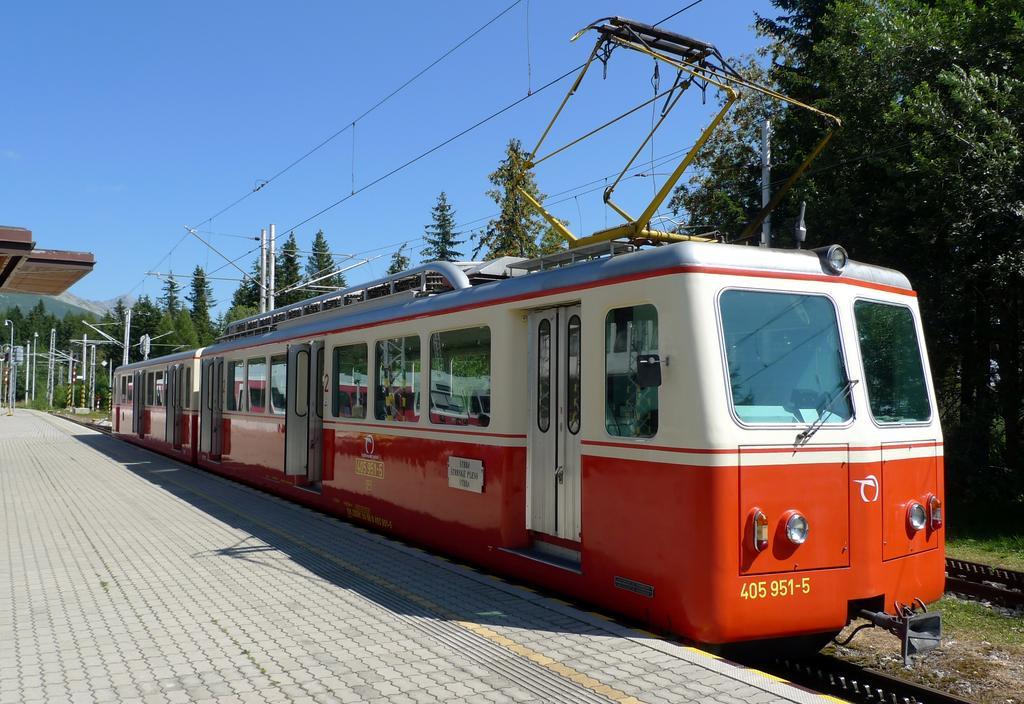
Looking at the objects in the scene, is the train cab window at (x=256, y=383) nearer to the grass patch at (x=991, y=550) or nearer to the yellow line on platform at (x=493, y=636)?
the yellow line on platform at (x=493, y=636)

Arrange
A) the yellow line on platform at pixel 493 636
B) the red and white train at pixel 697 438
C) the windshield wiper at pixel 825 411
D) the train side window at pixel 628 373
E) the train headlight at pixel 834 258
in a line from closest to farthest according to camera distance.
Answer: the yellow line on platform at pixel 493 636 → the red and white train at pixel 697 438 → the windshield wiper at pixel 825 411 → the train side window at pixel 628 373 → the train headlight at pixel 834 258

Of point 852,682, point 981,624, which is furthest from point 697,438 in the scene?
point 981,624

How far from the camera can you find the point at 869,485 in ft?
19.8

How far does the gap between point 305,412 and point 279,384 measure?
981mm

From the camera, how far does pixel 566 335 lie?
23.7 ft

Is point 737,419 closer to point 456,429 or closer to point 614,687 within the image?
point 614,687

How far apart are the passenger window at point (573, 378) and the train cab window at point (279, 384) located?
6718mm

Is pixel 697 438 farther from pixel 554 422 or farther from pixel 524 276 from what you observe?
pixel 524 276

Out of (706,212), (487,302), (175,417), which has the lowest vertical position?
(175,417)

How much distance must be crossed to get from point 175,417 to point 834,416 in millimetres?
18636

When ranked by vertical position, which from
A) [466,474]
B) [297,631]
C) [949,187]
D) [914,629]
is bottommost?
[297,631]

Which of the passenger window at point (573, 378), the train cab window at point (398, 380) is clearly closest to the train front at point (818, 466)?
the passenger window at point (573, 378)

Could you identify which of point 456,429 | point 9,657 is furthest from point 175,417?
point 9,657

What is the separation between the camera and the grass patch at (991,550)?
424 inches
